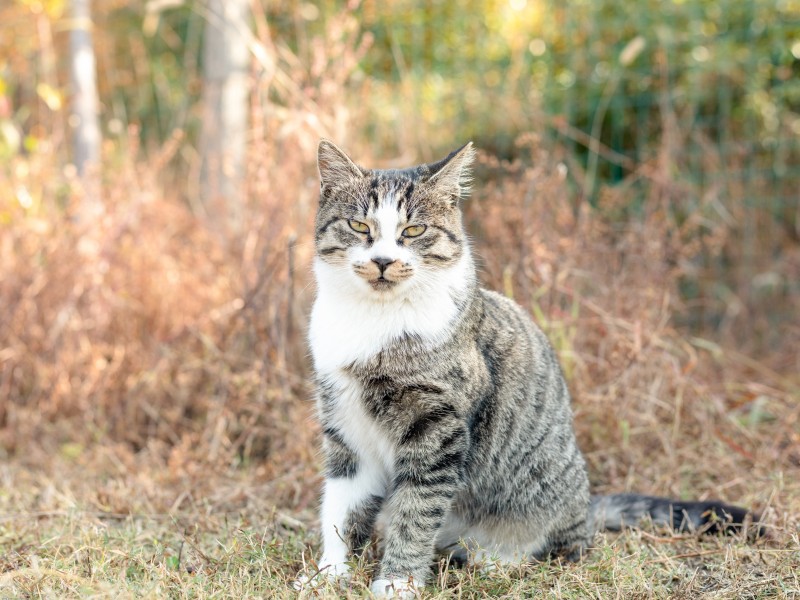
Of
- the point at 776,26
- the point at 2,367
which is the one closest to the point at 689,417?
the point at 2,367

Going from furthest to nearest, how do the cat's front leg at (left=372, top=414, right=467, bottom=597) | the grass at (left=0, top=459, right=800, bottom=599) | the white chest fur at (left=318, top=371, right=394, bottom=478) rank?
the white chest fur at (left=318, top=371, right=394, bottom=478), the cat's front leg at (left=372, top=414, right=467, bottom=597), the grass at (left=0, top=459, right=800, bottom=599)

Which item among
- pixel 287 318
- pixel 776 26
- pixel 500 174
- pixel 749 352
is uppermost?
pixel 776 26

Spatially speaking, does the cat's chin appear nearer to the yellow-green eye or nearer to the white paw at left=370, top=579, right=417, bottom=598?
the yellow-green eye

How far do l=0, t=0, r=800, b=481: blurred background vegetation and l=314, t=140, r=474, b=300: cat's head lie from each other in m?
0.65

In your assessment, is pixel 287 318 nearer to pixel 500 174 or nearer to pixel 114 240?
pixel 114 240

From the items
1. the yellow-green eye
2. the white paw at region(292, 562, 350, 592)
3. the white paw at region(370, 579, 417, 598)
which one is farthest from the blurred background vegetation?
the white paw at region(370, 579, 417, 598)

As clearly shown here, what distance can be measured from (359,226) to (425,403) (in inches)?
21.5

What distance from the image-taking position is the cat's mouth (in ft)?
7.72

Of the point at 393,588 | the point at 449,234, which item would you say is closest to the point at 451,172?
the point at 449,234

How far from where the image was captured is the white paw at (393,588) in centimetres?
218

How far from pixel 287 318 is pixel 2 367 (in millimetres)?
1388

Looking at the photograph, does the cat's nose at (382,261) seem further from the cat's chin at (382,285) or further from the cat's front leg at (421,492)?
the cat's front leg at (421,492)

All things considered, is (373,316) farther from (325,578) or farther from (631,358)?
(631,358)

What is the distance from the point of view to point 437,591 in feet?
7.41
